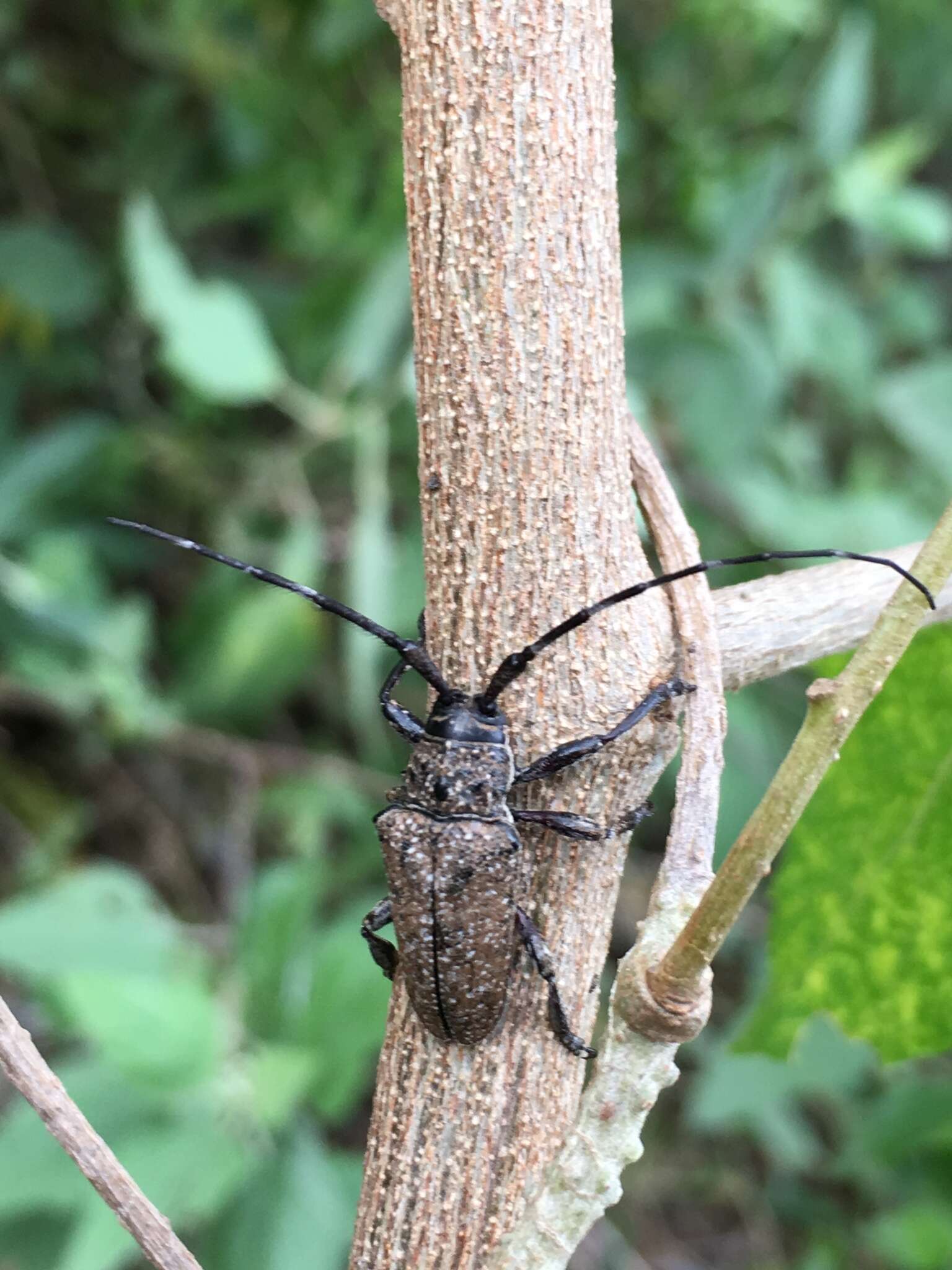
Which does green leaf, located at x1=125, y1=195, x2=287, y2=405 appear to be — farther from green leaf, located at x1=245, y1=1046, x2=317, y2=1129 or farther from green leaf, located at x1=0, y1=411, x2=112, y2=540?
green leaf, located at x1=245, y1=1046, x2=317, y2=1129

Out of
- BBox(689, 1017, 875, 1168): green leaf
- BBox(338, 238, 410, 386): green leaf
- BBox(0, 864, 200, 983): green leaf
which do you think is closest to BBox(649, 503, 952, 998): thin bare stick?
BBox(0, 864, 200, 983): green leaf

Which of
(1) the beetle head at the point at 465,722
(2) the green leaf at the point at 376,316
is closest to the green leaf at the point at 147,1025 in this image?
(1) the beetle head at the point at 465,722

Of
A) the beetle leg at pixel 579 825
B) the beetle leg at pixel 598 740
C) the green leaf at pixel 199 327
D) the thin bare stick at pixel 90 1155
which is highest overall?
the green leaf at pixel 199 327

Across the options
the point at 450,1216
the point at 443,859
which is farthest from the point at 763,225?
the point at 450,1216

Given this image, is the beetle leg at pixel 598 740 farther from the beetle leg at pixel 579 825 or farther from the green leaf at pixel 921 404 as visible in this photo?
the green leaf at pixel 921 404

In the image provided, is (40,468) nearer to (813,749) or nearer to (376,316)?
(376,316)

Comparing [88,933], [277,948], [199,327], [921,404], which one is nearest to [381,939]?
[277,948]

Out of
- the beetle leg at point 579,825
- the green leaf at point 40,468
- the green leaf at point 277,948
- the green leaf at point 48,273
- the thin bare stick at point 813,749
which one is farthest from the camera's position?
the green leaf at point 48,273
